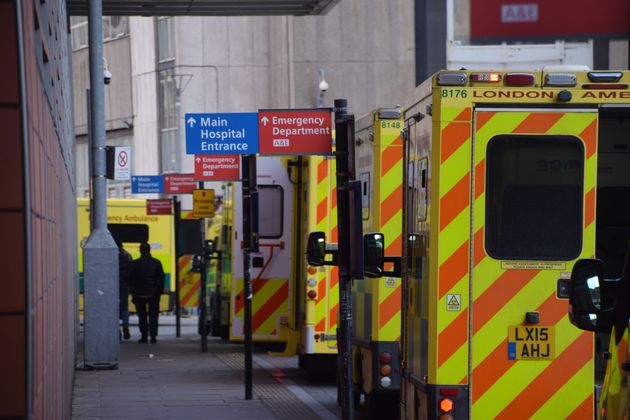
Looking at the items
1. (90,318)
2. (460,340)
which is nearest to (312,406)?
(90,318)

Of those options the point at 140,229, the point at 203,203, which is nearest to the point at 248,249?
the point at 203,203

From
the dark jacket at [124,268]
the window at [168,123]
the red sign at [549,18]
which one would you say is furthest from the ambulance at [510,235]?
the window at [168,123]

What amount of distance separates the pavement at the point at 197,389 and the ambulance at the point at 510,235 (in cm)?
605

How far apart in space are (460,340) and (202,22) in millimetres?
38166

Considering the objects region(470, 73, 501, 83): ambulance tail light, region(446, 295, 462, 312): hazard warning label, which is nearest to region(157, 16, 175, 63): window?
region(470, 73, 501, 83): ambulance tail light

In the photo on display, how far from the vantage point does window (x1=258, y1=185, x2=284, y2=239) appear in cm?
1905

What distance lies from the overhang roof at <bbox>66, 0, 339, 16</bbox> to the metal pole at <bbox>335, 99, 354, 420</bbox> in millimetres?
12248

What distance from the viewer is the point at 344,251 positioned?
9359 mm

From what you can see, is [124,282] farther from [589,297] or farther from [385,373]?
[589,297]

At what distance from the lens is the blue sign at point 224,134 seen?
15328 millimetres

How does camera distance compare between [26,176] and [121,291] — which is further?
[121,291]

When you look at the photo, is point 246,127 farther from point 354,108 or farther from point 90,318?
point 354,108

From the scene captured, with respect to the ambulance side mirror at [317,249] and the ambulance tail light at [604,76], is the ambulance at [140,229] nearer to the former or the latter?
the ambulance side mirror at [317,249]

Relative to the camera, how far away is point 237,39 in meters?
45.3
